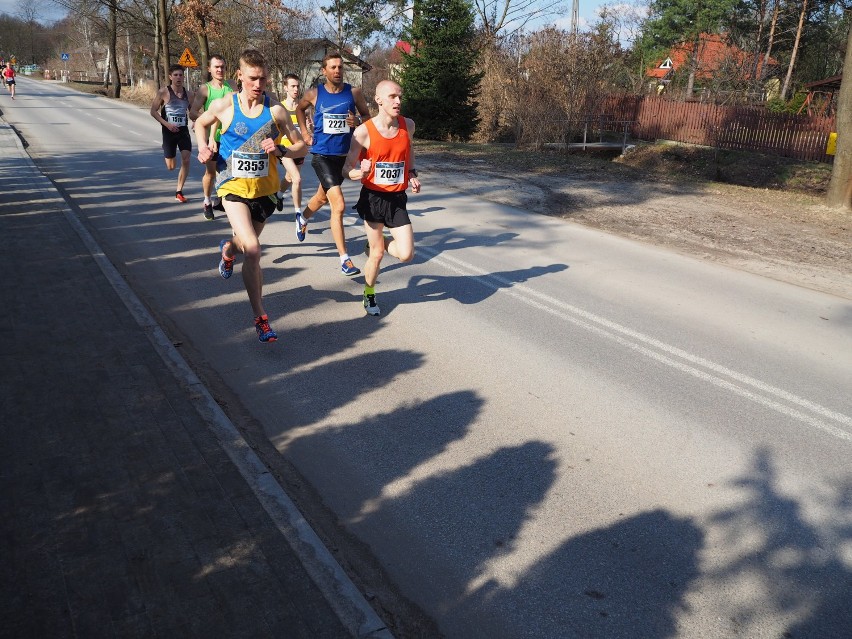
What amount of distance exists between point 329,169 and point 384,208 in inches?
78.4

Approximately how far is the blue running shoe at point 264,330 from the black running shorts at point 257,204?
2.80 feet

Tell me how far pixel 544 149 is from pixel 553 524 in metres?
21.0

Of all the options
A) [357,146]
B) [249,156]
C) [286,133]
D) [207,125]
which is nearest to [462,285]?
[357,146]

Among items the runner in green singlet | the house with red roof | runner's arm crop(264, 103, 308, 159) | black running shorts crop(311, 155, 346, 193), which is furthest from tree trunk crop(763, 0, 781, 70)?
runner's arm crop(264, 103, 308, 159)

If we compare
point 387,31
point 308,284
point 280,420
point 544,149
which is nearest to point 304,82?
point 387,31

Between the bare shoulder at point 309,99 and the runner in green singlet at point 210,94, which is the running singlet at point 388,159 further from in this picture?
the runner in green singlet at point 210,94

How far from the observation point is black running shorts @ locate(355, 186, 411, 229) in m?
6.65

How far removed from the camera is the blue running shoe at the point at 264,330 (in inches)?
237

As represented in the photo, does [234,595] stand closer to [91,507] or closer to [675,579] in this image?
[91,507]

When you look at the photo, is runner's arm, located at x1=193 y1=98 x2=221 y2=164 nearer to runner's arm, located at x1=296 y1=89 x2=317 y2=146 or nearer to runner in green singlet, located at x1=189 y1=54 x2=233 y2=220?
runner's arm, located at x1=296 y1=89 x2=317 y2=146

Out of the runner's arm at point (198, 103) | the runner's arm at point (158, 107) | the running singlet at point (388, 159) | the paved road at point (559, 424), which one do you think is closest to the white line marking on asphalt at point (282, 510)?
the paved road at point (559, 424)

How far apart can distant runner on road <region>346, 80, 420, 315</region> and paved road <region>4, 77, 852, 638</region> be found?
64 centimetres

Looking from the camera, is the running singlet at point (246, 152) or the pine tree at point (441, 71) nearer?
the running singlet at point (246, 152)

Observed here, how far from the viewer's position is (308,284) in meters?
7.74
